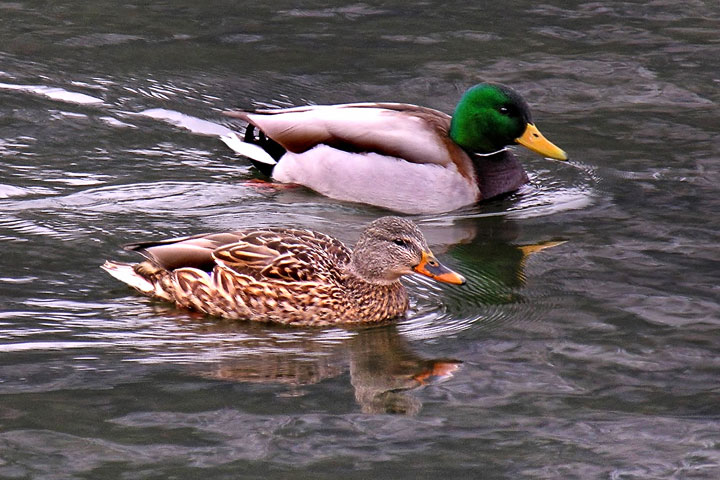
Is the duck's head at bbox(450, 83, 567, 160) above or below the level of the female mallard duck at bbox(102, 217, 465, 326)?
above

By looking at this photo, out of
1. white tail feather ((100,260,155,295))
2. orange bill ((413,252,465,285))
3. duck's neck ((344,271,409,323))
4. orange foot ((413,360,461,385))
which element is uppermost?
orange bill ((413,252,465,285))

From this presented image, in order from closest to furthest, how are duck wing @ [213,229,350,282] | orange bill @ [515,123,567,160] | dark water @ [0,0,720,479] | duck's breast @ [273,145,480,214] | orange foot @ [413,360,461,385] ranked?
dark water @ [0,0,720,479] → orange foot @ [413,360,461,385] → duck wing @ [213,229,350,282] → duck's breast @ [273,145,480,214] → orange bill @ [515,123,567,160]

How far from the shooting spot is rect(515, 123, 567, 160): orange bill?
10.8 meters

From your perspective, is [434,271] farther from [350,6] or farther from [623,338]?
[350,6]

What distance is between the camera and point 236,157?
1177cm

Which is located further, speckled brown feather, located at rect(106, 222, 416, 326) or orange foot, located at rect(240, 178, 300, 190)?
orange foot, located at rect(240, 178, 300, 190)

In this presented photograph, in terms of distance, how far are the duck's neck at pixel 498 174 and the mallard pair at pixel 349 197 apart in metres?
0.01

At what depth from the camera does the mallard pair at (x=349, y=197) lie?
26.0 feet

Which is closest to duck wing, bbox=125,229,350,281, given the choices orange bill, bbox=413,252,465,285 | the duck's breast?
orange bill, bbox=413,252,465,285

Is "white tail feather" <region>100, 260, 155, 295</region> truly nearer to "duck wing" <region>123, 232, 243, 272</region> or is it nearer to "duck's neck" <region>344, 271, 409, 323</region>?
"duck wing" <region>123, 232, 243, 272</region>

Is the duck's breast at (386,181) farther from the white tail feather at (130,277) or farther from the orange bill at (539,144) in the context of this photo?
the white tail feather at (130,277)

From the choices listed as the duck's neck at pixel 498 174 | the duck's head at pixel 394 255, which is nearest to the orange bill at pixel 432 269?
the duck's head at pixel 394 255

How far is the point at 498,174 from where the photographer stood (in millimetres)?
10906

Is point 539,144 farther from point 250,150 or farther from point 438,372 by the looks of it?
point 438,372
